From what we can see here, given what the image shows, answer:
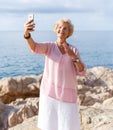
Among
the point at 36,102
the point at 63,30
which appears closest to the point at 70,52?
the point at 63,30

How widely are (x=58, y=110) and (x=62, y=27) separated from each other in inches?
45.2

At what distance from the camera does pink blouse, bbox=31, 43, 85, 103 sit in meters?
6.81

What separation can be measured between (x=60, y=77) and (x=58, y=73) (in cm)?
6

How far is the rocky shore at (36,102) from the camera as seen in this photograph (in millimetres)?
9281

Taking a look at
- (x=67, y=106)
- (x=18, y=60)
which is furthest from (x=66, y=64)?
(x=18, y=60)

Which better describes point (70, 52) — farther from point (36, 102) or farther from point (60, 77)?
point (36, 102)

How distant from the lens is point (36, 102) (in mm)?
12664

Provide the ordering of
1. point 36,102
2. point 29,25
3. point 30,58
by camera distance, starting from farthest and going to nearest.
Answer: point 30,58 < point 36,102 < point 29,25

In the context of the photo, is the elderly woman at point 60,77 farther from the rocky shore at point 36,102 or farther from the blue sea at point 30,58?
the blue sea at point 30,58

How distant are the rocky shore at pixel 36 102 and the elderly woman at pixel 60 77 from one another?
1843mm

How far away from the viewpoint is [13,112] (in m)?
12.1

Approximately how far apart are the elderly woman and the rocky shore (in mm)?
1843

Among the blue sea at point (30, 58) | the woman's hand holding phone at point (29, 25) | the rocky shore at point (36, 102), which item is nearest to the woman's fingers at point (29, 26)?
the woman's hand holding phone at point (29, 25)

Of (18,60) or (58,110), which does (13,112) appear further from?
(18,60)
